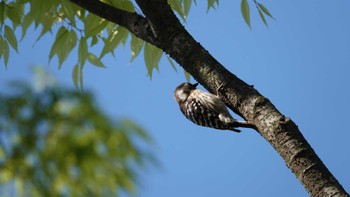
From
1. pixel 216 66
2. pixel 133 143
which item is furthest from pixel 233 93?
pixel 133 143

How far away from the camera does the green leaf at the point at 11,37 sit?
3275 mm

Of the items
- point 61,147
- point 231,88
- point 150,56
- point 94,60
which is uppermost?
point 94,60

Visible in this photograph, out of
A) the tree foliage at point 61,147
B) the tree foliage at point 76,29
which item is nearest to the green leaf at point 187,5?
the tree foliage at point 76,29

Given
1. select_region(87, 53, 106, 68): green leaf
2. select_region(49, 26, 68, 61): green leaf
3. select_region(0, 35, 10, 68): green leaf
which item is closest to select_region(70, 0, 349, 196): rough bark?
select_region(49, 26, 68, 61): green leaf

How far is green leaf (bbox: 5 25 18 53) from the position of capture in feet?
10.7

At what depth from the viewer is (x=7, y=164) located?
125 centimetres

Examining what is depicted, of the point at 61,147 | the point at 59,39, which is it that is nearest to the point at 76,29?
the point at 59,39

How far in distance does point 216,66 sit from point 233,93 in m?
0.14

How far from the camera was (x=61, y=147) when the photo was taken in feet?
4.22

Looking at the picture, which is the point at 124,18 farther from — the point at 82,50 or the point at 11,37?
the point at 11,37

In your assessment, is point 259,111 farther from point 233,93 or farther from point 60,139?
point 60,139

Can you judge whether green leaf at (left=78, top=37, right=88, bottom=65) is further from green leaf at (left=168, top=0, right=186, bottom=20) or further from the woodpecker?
the woodpecker

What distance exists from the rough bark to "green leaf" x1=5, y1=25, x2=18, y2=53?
0.78 meters

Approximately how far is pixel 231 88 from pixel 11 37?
1.56m
